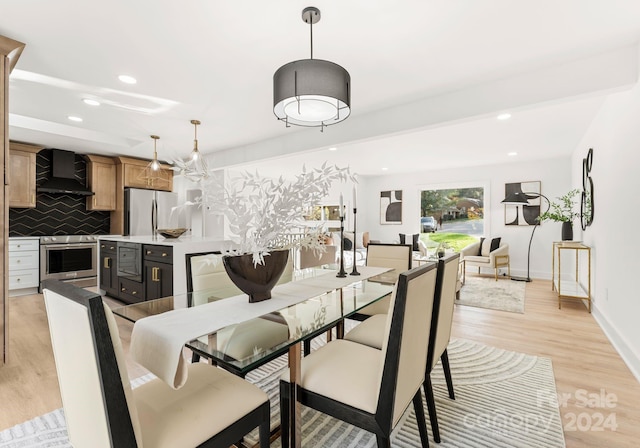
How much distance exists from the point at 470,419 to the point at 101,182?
21.7 feet

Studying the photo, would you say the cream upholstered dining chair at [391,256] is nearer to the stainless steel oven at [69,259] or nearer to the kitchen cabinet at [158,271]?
the kitchen cabinet at [158,271]

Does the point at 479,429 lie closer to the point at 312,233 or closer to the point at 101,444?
the point at 312,233

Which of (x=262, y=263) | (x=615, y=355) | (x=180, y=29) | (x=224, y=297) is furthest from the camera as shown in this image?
(x=615, y=355)

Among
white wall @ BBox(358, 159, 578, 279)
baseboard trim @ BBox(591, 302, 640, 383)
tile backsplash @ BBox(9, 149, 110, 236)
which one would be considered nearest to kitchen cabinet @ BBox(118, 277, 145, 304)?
tile backsplash @ BBox(9, 149, 110, 236)

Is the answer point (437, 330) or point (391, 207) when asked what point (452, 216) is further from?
point (437, 330)

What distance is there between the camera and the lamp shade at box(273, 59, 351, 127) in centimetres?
166

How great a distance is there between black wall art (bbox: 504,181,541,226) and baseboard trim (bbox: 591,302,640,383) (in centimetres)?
331

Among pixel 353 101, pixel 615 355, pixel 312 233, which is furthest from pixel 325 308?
pixel 615 355

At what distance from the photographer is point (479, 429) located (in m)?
1.69

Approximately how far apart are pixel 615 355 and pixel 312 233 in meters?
2.95

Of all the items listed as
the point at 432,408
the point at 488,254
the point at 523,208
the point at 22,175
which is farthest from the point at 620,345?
the point at 22,175

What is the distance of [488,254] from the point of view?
6.49 m

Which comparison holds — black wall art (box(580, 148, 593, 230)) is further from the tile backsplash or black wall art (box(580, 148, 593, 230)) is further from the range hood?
the tile backsplash

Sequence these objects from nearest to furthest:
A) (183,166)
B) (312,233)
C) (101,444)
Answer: (101,444) < (183,166) < (312,233)
